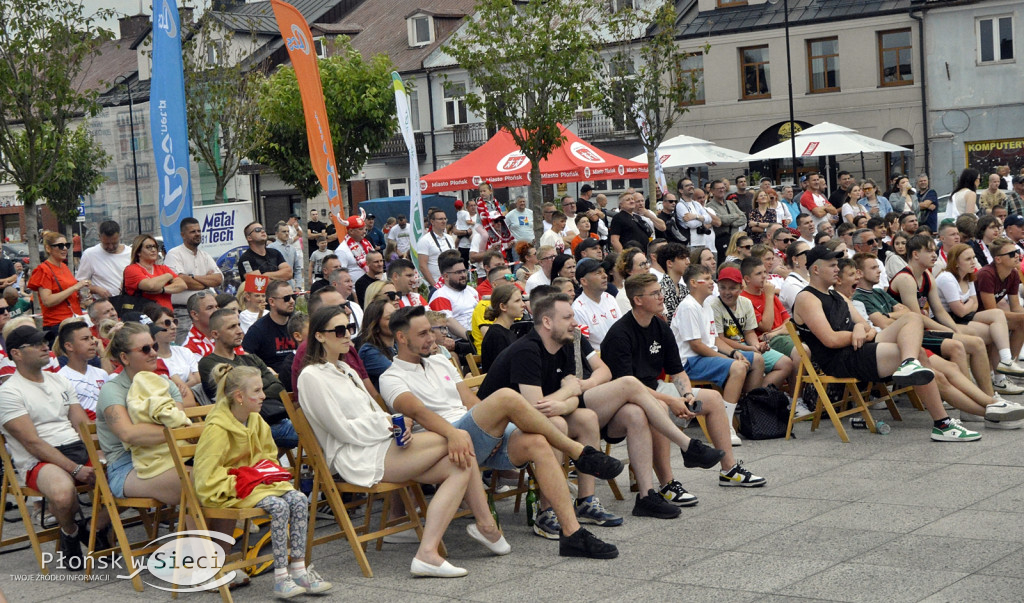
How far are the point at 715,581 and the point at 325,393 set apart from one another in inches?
83.0

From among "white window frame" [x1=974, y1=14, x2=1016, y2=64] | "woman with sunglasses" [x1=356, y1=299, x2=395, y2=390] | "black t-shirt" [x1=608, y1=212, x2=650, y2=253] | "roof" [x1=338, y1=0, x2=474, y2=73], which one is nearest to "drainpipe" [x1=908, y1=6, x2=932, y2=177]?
"white window frame" [x1=974, y1=14, x2=1016, y2=64]

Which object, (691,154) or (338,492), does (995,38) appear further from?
(338,492)

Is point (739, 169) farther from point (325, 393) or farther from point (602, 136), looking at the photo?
point (325, 393)

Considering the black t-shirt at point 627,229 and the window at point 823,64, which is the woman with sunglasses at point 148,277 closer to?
Answer: the black t-shirt at point 627,229

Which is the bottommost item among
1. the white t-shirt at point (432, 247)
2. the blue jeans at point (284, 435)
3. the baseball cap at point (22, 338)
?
the blue jeans at point (284, 435)

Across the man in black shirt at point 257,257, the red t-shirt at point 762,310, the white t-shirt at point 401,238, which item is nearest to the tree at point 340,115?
the white t-shirt at point 401,238

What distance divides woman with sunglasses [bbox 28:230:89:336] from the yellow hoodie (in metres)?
4.64

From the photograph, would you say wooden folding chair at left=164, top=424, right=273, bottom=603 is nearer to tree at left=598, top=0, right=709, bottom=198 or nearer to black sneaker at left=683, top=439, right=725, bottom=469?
black sneaker at left=683, top=439, right=725, bottom=469

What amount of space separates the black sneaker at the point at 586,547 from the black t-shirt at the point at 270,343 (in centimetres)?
266

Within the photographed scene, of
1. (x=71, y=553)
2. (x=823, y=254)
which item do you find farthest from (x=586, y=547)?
(x=823, y=254)

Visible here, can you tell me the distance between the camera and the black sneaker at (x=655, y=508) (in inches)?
264

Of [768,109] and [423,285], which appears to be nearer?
[423,285]

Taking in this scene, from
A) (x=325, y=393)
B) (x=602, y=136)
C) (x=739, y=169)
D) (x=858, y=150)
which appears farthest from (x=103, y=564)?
(x=602, y=136)

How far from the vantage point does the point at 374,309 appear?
7090mm
